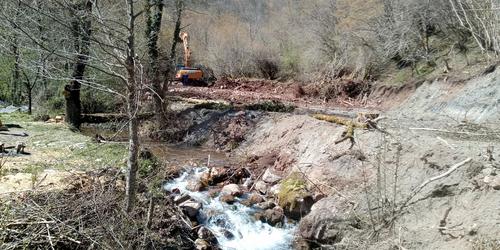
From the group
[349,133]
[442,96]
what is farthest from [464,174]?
[442,96]

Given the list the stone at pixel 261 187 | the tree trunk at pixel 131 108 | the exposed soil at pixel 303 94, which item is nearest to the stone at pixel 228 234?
the stone at pixel 261 187

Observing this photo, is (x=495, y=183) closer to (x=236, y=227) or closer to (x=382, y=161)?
(x=382, y=161)

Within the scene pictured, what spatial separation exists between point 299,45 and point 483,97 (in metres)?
15.9

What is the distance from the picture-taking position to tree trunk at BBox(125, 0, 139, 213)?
5.74 meters

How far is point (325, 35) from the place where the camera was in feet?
86.2

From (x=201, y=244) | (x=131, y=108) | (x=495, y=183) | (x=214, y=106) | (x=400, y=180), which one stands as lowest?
(x=201, y=244)

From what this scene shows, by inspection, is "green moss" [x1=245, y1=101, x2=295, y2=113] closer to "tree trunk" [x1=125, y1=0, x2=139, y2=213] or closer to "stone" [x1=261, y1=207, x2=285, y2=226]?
"stone" [x1=261, y1=207, x2=285, y2=226]

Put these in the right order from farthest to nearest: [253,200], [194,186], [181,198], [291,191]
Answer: [194,186]
[253,200]
[291,191]
[181,198]

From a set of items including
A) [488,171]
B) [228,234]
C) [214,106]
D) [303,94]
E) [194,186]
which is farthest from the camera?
[303,94]

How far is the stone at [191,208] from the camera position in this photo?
8.94 m

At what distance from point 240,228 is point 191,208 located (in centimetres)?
101

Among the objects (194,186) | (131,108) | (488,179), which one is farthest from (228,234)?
(488,179)

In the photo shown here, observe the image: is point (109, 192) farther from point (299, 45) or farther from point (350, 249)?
point (299, 45)

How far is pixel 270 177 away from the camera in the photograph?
11.3 m
